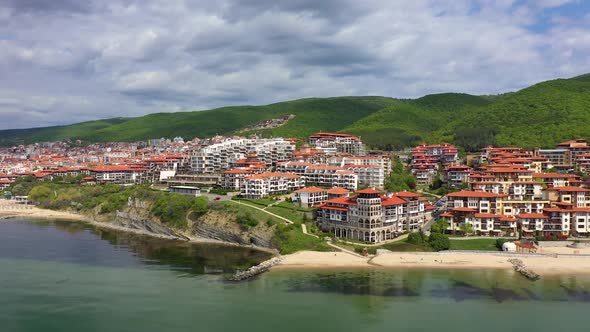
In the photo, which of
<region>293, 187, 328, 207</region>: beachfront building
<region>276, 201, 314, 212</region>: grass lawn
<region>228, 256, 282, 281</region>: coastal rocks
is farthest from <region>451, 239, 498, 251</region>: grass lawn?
<region>293, 187, 328, 207</region>: beachfront building

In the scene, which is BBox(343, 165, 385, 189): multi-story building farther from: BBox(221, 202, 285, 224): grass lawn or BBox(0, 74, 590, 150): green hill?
BBox(0, 74, 590, 150): green hill

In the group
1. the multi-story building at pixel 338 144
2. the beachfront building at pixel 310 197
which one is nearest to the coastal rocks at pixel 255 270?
the beachfront building at pixel 310 197

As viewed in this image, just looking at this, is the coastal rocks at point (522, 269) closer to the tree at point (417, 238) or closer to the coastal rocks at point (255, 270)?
the tree at point (417, 238)

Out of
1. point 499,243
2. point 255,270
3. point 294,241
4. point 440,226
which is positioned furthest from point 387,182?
point 255,270

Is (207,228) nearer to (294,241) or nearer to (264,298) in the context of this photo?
(294,241)

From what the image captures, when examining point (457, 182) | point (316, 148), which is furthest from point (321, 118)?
point (457, 182)

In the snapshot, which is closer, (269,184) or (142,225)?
(142,225)

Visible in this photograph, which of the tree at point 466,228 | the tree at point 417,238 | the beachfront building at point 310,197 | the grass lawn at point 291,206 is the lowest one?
the tree at point 417,238
